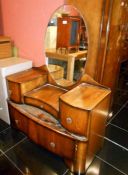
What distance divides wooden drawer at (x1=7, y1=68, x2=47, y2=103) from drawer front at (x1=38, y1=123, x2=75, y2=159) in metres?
0.42

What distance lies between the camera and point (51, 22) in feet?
5.30

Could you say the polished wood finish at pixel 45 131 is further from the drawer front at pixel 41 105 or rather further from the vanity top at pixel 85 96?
the vanity top at pixel 85 96

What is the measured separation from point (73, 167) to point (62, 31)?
1.26 m

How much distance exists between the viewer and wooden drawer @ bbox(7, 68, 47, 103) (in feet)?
5.29

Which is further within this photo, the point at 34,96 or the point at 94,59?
the point at 34,96

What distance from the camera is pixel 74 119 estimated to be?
122cm

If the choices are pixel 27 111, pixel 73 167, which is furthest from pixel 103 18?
pixel 73 167

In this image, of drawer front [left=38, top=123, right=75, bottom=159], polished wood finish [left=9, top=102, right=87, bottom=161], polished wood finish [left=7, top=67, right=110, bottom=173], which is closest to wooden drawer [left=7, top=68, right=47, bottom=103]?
polished wood finish [left=7, top=67, right=110, bottom=173]

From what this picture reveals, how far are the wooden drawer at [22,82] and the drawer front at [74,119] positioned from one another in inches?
21.6

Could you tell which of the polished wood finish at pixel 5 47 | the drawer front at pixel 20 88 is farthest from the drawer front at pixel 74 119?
the polished wood finish at pixel 5 47

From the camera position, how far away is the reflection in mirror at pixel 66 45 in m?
1.42

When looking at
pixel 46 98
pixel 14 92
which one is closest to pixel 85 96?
pixel 46 98

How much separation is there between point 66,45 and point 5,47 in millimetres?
944

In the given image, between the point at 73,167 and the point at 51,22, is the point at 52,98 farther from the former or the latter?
the point at 51,22
